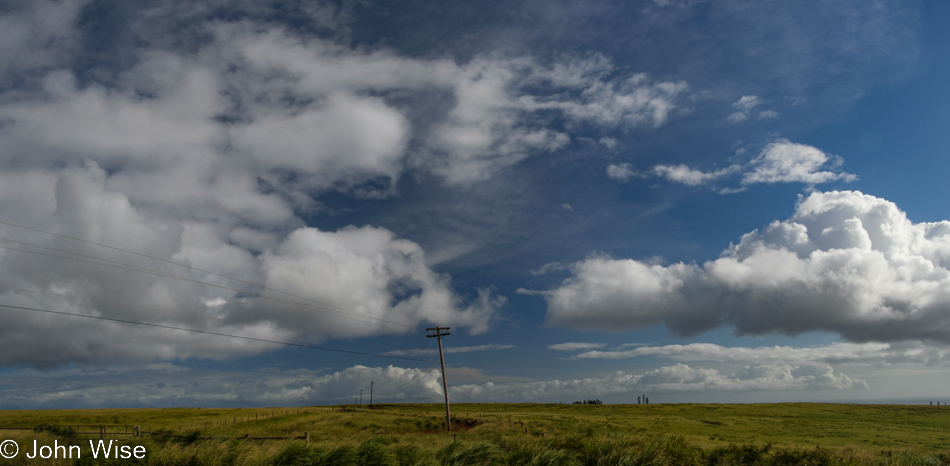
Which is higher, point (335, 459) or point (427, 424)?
point (335, 459)

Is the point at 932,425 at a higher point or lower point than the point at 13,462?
lower

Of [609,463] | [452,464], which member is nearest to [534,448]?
[609,463]

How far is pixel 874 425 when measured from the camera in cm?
8038

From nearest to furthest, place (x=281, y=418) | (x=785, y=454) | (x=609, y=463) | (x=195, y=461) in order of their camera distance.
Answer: (x=195, y=461) < (x=609, y=463) < (x=785, y=454) < (x=281, y=418)

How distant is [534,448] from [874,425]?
3673 inches

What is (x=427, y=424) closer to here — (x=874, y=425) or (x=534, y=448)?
(x=534, y=448)

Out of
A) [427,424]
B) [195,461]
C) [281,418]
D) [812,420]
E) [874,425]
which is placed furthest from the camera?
[812,420]

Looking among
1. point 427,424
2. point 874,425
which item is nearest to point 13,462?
point 427,424

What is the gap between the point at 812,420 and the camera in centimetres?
8962

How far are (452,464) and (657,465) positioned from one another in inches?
261

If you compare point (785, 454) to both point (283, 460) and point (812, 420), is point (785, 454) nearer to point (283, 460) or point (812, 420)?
point (283, 460)

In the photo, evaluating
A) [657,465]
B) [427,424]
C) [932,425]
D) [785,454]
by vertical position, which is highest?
[657,465]

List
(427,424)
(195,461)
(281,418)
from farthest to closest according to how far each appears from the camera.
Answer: (281,418)
(427,424)
(195,461)

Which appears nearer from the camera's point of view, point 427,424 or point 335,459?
point 335,459
